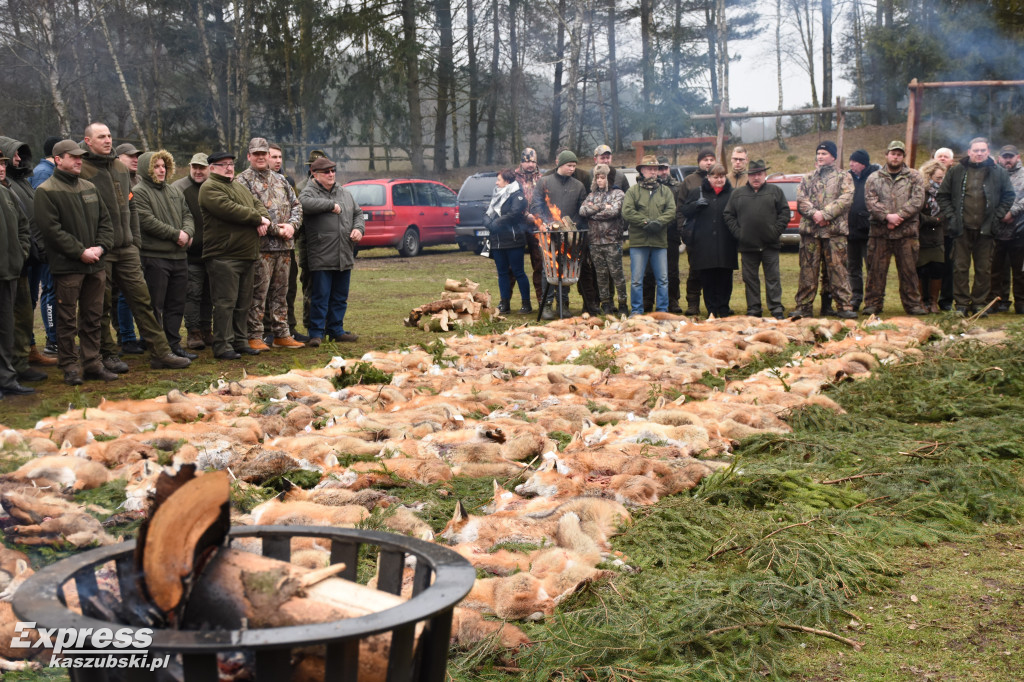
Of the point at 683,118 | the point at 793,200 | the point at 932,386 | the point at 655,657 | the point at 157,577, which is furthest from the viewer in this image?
the point at 683,118

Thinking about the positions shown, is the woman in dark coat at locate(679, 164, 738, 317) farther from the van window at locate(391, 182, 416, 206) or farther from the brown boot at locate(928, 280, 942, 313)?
the van window at locate(391, 182, 416, 206)

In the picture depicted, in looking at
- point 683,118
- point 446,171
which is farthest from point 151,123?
point 683,118

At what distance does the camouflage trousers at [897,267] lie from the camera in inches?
449

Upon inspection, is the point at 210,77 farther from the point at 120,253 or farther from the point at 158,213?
the point at 120,253

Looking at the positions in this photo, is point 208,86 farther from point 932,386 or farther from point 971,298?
point 932,386

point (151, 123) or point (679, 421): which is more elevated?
point (151, 123)

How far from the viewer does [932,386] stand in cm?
662

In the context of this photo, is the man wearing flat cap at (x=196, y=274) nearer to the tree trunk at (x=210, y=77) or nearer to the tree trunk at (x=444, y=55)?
the tree trunk at (x=210, y=77)

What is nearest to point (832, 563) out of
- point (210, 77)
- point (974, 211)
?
point (974, 211)

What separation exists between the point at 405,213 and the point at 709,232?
10.4 meters

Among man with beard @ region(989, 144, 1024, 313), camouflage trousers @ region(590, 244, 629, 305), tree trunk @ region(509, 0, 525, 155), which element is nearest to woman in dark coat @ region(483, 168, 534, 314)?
camouflage trousers @ region(590, 244, 629, 305)

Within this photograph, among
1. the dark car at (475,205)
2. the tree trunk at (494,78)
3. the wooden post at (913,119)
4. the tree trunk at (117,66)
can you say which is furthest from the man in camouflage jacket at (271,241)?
the tree trunk at (494,78)

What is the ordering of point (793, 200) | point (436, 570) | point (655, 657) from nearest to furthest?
point (436, 570), point (655, 657), point (793, 200)

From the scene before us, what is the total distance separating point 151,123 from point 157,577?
34.2 metres
